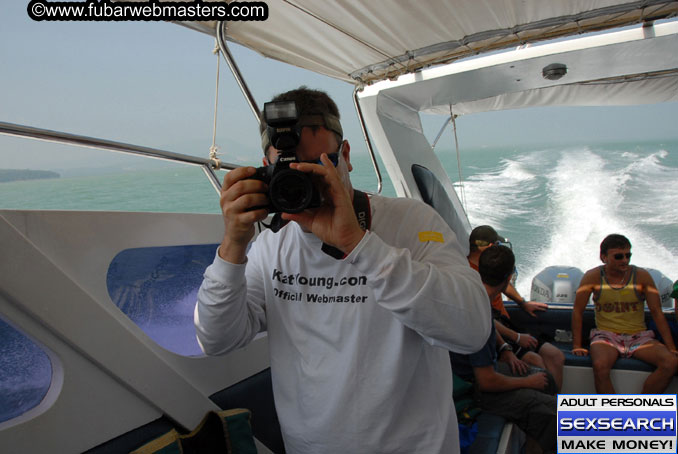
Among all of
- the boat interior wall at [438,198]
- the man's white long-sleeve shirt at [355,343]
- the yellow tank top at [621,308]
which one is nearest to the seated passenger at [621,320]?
the yellow tank top at [621,308]

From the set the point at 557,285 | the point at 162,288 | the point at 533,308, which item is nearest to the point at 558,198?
the point at 557,285

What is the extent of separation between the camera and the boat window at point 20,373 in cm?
99

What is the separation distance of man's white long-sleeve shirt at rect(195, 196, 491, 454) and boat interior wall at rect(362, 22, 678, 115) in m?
2.33

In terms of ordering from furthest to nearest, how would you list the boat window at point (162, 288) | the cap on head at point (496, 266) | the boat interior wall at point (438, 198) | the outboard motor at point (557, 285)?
1. the boat interior wall at point (438, 198)
2. the outboard motor at point (557, 285)
3. the cap on head at point (496, 266)
4. the boat window at point (162, 288)

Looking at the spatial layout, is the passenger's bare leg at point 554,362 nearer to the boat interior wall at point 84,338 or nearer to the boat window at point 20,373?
the boat interior wall at point 84,338

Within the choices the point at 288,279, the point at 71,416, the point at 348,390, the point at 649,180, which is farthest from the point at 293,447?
the point at 649,180

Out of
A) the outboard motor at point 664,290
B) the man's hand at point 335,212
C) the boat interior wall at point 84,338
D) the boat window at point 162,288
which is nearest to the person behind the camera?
the man's hand at point 335,212

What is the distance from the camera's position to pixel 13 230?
960 millimetres

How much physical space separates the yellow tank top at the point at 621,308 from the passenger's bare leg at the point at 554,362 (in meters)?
0.39

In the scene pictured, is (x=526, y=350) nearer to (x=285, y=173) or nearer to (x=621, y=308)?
(x=621, y=308)

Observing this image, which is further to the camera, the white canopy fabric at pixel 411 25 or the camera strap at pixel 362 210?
the white canopy fabric at pixel 411 25

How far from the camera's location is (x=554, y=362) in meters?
2.48

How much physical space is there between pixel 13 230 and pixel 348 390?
0.84 metres

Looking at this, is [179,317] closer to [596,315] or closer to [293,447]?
[293,447]
